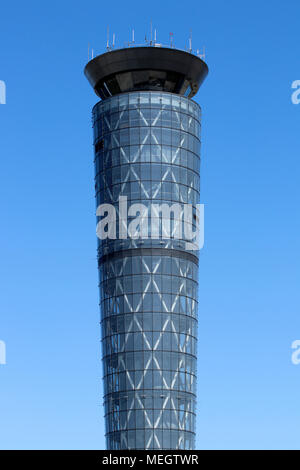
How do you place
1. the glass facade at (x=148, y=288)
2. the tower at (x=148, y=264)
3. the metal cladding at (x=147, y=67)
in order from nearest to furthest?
1. the glass facade at (x=148, y=288)
2. the tower at (x=148, y=264)
3. the metal cladding at (x=147, y=67)

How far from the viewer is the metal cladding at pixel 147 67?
195 metres

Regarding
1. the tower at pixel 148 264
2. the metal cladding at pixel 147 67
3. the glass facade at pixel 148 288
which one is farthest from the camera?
the metal cladding at pixel 147 67

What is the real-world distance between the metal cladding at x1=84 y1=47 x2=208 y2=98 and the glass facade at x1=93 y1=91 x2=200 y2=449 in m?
3.35

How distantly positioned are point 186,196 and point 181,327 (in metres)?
25.0

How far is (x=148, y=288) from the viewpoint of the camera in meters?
190

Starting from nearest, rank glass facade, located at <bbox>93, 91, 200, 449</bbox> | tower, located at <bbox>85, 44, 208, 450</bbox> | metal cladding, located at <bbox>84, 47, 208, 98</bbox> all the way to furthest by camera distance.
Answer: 1. glass facade, located at <bbox>93, 91, 200, 449</bbox>
2. tower, located at <bbox>85, 44, 208, 450</bbox>
3. metal cladding, located at <bbox>84, 47, 208, 98</bbox>

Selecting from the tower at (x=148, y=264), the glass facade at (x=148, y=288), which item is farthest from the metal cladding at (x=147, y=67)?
A: the glass facade at (x=148, y=288)

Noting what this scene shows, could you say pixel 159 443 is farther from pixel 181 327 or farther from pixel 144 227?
pixel 144 227

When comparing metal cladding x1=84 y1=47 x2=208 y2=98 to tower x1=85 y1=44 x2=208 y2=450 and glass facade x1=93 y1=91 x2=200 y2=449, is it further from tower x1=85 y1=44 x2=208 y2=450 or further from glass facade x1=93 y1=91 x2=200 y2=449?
glass facade x1=93 y1=91 x2=200 y2=449

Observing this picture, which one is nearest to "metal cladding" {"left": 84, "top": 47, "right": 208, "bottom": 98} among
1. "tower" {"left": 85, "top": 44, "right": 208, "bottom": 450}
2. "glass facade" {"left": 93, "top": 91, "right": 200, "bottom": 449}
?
"tower" {"left": 85, "top": 44, "right": 208, "bottom": 450}

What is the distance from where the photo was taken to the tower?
186 m

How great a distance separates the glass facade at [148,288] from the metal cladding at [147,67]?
11.0 feet

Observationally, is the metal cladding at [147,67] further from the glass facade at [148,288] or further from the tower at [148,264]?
the glass facade at [148,288]
